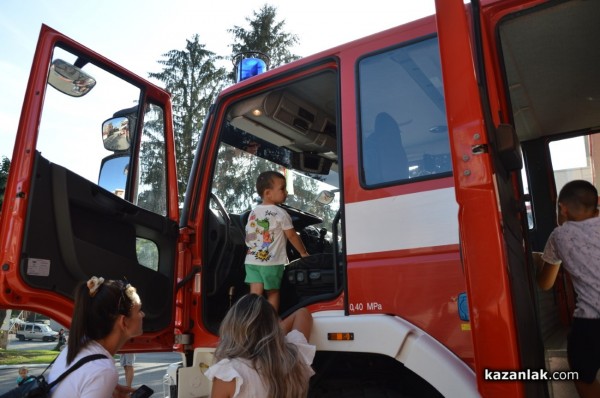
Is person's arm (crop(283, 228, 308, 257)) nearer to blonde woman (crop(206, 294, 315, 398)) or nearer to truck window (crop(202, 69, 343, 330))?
truck window (crop(202, 69, 343, 330))

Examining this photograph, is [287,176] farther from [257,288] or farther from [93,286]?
[93,286]

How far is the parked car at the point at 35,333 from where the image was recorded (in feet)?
146

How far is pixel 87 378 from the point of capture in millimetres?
1957

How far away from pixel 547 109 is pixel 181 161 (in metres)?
10.3

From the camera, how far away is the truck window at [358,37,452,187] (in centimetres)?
229

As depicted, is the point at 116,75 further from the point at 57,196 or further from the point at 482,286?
the point at 482,286

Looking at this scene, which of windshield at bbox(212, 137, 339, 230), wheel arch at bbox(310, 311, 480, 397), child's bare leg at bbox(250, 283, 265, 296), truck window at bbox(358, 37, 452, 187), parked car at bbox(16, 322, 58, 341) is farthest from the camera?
parked car at bbox(16, 322, 58, 341)

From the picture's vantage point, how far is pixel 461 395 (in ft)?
6.10

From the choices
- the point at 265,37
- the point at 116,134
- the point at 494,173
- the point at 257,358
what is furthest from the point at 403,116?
the point at 265,37

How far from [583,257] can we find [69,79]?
2914 mm

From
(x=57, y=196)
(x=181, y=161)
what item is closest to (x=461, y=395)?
(x=57, y=196)

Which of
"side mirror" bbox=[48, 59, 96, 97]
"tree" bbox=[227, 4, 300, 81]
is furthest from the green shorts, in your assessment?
"tree" bbox=[227, 4, 300, 81]

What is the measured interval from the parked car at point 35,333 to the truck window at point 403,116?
1947 inches

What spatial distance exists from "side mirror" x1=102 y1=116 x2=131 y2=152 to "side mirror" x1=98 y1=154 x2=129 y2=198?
66 mm
